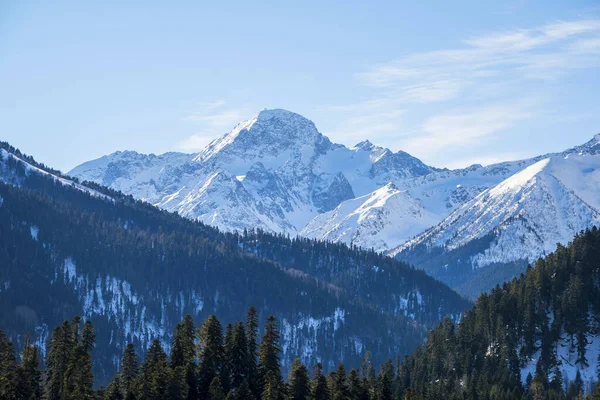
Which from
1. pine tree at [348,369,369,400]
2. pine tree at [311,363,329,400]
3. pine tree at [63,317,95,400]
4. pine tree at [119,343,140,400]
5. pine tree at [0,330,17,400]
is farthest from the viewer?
pine tree at [119,343,140,400]

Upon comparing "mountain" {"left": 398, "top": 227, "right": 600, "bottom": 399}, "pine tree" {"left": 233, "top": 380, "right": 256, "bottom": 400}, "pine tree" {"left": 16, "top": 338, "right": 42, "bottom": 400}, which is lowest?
"pine tree" {"left": 233, "top": 380, "right": 256, "bottom": 400}

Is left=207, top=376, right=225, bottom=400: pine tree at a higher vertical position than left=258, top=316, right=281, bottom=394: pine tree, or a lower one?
lower

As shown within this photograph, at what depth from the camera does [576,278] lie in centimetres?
19025

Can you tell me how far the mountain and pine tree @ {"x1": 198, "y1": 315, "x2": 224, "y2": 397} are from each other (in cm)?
5229

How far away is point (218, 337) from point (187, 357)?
14.1ft

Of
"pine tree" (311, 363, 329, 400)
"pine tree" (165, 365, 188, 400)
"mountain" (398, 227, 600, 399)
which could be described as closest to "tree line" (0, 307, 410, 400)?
"pine tree" (311, 363, 329, 400)

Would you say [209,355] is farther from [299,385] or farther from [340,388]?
[340,388]

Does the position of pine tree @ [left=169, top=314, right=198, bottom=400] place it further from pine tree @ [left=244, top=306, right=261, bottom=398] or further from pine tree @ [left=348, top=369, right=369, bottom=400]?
pine tree @ [left=348, top=369, right=369, bottom=400]

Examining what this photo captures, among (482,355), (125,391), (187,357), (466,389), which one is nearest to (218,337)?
(187,357)

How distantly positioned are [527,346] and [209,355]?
7902 cm

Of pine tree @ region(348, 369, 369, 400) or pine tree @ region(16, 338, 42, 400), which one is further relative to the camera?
pine tree @ region(348, 369, 369, 400)

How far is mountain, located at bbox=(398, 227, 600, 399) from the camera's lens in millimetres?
175000

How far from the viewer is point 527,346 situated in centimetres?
18538

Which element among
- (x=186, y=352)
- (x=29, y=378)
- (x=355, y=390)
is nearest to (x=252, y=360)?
(x=186, y=352)
